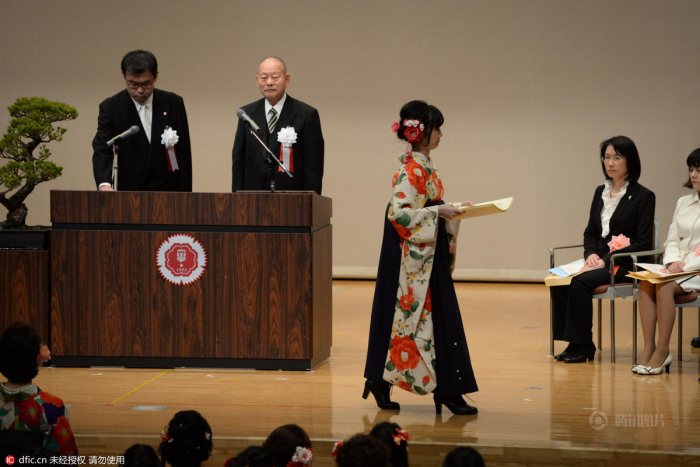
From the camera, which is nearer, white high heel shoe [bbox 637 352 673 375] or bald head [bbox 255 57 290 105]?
white high heel shoe [bbox 637 352 673 375]

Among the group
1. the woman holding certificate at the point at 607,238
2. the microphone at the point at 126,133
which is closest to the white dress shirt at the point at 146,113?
the microphone at the point at 126,133

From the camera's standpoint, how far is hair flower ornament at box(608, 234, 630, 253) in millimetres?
5594

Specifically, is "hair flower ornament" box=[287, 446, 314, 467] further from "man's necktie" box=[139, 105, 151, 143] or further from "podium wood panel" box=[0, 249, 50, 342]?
"man's necktie" box=[139, 105, 151, 143]

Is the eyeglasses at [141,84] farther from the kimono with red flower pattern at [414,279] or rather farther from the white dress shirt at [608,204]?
the white dress shirt at [608,204]

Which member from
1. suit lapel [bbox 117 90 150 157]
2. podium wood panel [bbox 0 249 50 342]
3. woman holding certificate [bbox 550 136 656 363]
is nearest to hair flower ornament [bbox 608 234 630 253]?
woman holding certificate [bbox 550 136 656 363]

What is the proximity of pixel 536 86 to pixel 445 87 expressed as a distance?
800 mm

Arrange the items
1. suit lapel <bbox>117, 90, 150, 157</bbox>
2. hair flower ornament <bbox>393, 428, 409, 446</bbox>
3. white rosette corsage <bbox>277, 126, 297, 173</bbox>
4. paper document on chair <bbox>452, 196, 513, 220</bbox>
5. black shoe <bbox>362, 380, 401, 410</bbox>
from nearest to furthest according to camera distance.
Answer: hair flower ornament <bbox>393, 428, 409, 446</bbox>, paper document on chair <bbox>452, 196, 513, 220</bbox>, black shoe <bbox>362, 380, 401, 410</bbox>, suit lapel <bbox>117, 90, 150, 157</bbox>, white rosette corsage <bbox>277, 126, 297, 173</bbox>

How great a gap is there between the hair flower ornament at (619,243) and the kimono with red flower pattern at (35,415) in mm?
3498

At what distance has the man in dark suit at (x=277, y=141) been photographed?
5590mm

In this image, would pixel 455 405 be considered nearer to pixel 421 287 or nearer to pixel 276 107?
pixel 421 287

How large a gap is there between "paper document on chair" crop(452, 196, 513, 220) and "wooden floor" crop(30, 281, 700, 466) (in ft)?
2.62

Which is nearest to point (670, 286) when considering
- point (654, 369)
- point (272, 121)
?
point (654, 369)

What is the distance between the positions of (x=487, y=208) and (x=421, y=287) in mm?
410

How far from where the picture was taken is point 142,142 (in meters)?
5.39
